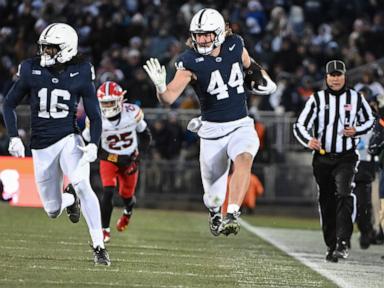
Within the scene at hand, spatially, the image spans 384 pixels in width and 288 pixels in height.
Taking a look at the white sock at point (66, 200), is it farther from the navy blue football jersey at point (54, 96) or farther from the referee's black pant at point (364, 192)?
the referee's black pant at point (364, 192)

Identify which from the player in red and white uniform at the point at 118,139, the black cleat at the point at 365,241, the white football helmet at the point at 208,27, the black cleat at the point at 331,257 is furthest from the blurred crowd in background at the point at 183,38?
the white football helmet at the point at 208,27

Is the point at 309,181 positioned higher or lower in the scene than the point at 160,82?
lower

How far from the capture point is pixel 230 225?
7.79 m

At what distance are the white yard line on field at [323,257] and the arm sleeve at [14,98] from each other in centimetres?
239

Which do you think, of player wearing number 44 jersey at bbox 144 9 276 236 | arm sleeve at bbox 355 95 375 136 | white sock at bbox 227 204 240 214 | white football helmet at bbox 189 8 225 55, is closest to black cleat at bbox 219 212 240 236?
white sock at bbox 227 204 240 214

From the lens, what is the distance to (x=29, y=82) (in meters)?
7.83

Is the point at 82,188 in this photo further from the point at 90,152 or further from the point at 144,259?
the point at 144,259

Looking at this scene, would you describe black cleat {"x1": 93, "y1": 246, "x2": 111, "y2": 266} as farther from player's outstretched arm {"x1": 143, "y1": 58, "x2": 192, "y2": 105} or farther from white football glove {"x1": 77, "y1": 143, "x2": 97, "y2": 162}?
player's outstretched arm {"x1": 143, "y1": 58, "x2": 192, "y2": 105}

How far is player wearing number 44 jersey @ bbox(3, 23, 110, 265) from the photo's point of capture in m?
7.70

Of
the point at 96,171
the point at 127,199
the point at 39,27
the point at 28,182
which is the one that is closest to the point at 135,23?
the point at 39,27

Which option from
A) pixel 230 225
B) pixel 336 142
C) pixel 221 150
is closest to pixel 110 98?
pixel 221 150

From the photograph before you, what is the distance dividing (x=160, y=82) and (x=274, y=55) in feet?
31.3

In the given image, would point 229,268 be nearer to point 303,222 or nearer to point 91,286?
point 91,286

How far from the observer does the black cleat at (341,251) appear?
904 cm
